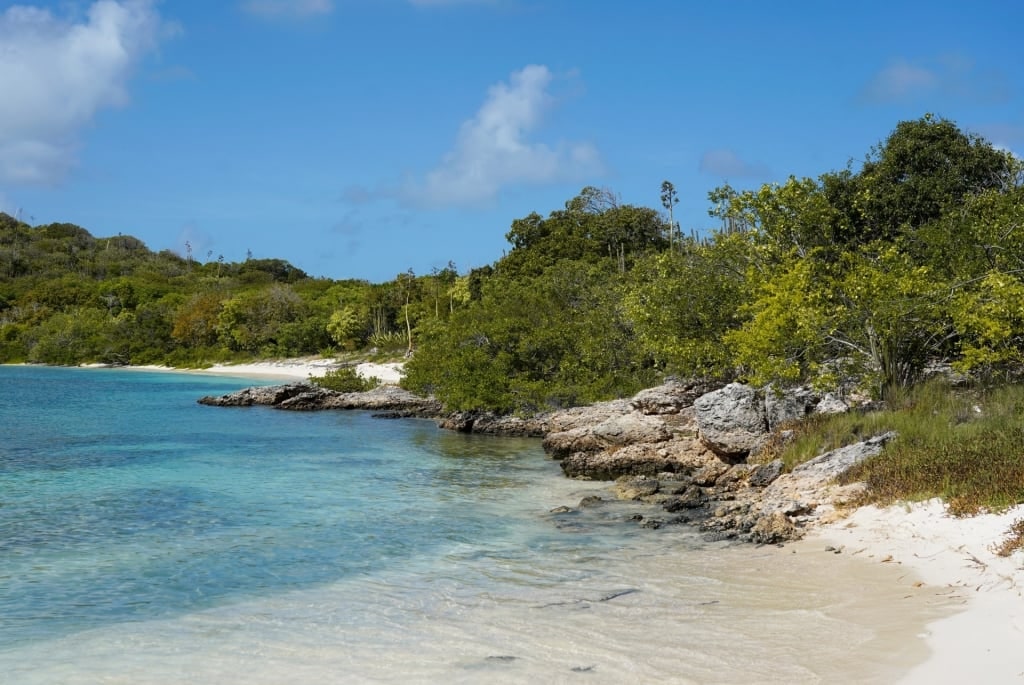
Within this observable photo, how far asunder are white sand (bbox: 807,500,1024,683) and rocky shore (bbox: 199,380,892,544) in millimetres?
1159

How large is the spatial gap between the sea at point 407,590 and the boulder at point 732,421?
304cm

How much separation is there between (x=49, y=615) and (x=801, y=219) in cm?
1824

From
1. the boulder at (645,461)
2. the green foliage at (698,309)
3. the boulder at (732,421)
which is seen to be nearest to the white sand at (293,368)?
the green foliage at (698,309)

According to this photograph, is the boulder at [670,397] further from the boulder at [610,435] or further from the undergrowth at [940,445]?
the undergrowth at [940,445]

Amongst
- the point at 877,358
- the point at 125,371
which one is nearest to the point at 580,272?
the point at 877,358

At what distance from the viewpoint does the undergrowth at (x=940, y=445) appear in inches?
438

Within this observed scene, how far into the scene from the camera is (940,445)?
1339cm

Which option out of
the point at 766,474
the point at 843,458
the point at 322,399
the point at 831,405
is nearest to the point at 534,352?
the point at 831,405

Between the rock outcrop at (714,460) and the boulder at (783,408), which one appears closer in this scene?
the rock outcrop at (714,460)

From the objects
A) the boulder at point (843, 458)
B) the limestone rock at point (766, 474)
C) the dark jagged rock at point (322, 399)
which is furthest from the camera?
the dark jagged rock at point (322, 399)

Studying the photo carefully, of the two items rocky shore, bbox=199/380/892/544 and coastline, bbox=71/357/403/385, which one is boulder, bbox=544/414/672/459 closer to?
rocky shore, bbox=199/380/892/544

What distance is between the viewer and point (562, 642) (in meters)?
8.41

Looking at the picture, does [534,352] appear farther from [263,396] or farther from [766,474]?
[263,396]

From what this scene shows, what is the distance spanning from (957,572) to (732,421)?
9982mm
